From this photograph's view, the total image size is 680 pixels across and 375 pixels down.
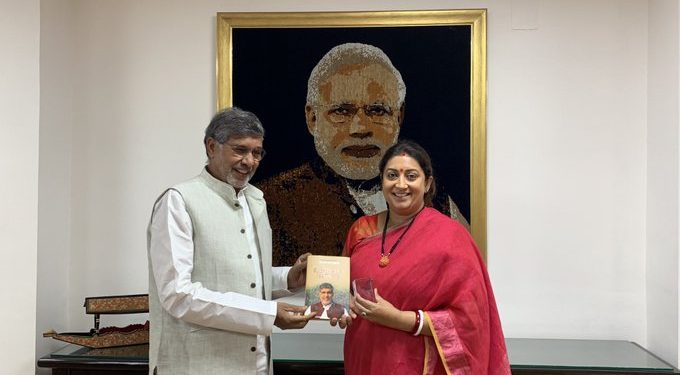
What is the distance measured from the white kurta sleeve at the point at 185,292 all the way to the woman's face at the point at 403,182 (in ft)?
1.95

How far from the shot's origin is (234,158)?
92.4 inches

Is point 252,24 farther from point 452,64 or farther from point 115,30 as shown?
point 452,64

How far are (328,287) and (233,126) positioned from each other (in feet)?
2.16

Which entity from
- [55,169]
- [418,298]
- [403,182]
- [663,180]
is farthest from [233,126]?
[663,180]

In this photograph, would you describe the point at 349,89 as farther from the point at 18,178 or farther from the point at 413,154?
the point at 18,178

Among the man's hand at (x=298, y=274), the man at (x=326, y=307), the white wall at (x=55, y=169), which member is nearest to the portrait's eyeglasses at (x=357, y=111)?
the man's hand at (x=298, y=274)

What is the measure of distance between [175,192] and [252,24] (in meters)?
1.30

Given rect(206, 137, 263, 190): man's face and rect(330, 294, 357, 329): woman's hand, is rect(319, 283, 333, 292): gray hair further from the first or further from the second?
rect(206, 137, 263, 190): man's face

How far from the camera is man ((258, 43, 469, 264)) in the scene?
10.7 feet

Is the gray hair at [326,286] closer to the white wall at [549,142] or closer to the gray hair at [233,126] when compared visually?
the gray hair at [233,126]

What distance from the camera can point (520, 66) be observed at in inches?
128

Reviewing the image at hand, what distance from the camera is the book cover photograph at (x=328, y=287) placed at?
235cm

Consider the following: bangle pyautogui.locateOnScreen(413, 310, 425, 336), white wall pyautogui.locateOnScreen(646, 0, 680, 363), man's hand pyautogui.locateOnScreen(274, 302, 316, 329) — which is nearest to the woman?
bangle pyautogui.locateOnScreen(413, 310, 425, 336)

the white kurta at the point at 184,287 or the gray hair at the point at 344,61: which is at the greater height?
the gray hair at the point at 344,61
